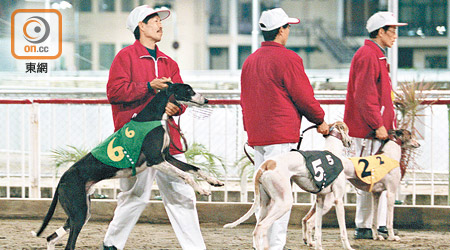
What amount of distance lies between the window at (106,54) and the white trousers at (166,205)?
990cm

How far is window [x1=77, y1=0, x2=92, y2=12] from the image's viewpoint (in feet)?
49.6

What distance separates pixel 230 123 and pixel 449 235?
220 cm

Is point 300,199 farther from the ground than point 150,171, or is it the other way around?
point 150,171

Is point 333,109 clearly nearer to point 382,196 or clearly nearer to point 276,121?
point 382,196

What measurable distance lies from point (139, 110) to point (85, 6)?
10870 millimetres

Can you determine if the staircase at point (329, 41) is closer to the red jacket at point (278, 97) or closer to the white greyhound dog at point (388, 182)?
the white greyhound dog at point (388, 182)

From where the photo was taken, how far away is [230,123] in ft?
23.5

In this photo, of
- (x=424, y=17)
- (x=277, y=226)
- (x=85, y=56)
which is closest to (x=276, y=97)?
(x=277, y=226)

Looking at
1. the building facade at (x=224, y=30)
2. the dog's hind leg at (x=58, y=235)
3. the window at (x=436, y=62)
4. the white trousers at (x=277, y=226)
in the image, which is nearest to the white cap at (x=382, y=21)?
the white trousers at (x=277, y=226)

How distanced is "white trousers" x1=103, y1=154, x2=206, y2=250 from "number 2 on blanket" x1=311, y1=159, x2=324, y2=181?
0.79 meters

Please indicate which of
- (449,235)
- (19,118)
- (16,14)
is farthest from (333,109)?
(16,14)

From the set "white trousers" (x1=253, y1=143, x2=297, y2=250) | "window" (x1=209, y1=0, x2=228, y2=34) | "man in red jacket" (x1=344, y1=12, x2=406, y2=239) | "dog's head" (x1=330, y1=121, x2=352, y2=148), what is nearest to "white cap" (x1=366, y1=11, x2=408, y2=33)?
"man in red jacket" (x1=344, y1=12, x2=406, y2=239)

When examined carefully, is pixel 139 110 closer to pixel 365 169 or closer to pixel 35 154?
pixel 365 169

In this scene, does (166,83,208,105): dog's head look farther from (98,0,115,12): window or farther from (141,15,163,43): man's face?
(98,0,115,12): window
